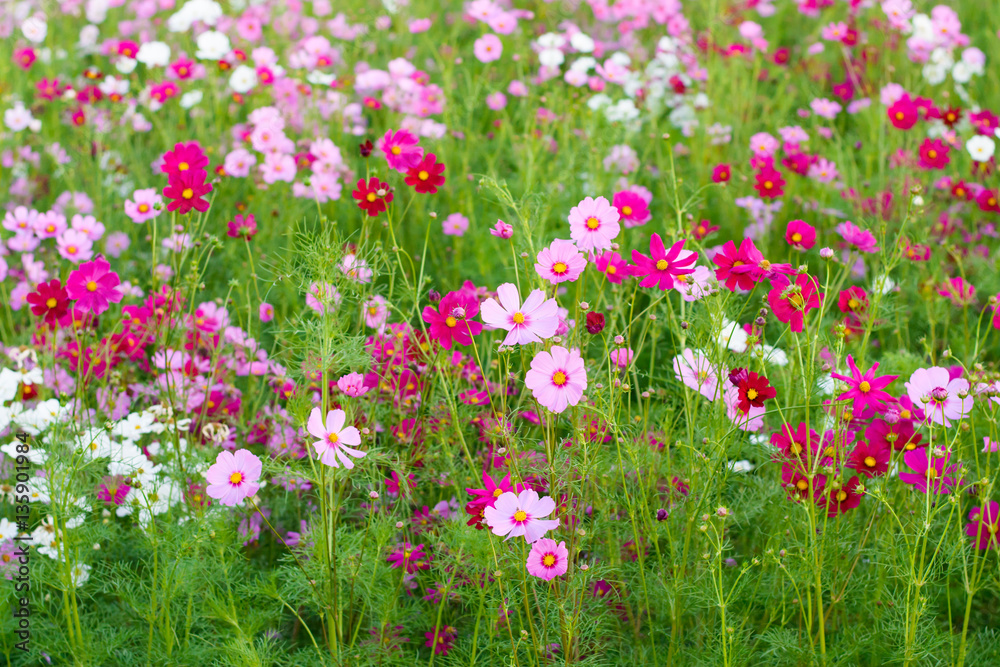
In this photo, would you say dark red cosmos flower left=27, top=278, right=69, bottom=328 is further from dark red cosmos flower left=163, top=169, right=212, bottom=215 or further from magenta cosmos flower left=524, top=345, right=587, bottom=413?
magenta cosmos flower left=524, top=345, right=587, bottom=413

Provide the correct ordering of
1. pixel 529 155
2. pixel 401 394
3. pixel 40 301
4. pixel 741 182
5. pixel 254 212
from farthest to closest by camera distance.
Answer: pixel 741 182
pixel 254 212
pixel 529 155
pixel 401 394
pixel 40 301

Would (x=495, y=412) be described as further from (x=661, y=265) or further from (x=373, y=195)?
(x=373, y=195)

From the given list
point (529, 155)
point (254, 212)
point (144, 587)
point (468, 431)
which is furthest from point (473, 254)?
point (144, 587)

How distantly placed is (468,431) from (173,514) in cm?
61

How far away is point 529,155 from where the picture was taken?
269 centimetres

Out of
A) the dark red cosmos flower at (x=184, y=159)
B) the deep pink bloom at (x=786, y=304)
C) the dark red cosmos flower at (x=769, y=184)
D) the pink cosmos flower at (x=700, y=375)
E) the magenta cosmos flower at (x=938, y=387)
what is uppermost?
the deep pink bloom at (x=786, y=304)

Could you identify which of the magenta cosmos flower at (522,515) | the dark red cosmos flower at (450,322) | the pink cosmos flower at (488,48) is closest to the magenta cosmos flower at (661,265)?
the dark red cosmos flower at (450,322)

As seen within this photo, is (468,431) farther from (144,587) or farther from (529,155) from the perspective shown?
(529,155)

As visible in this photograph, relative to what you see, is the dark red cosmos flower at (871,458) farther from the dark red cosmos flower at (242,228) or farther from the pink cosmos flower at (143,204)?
the pink cosmos flower at (143,204)

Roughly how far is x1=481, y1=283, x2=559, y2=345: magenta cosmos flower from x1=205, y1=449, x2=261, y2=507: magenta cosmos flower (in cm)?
41

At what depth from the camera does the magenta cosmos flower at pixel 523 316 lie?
4.32 feet

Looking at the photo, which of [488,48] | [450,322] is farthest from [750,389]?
[488,48]

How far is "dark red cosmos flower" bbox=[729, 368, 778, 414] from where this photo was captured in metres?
1.43

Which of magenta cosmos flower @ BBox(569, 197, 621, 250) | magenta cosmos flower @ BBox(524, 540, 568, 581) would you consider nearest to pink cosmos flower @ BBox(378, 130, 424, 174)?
magenta cosmos flower @ BBox(569, 197, 621, 250)
